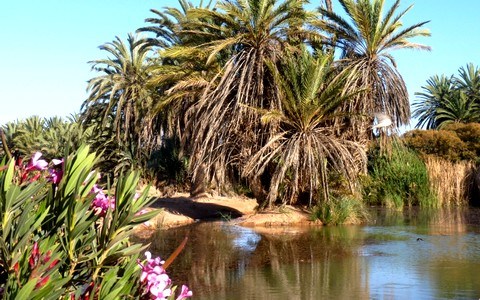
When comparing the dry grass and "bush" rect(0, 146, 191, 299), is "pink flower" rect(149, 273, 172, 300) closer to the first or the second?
"bush" rect(0, 146, 191, 299)

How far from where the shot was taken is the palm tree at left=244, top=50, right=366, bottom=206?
15320 millimetres

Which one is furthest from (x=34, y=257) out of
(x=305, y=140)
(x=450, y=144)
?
(x=450, y=144)

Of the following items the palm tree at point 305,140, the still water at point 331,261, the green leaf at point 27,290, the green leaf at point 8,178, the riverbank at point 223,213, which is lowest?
the still water at point 331,261

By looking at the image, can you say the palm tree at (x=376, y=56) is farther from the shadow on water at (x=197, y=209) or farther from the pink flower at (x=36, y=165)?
the pink flower at (x=36, y=165)

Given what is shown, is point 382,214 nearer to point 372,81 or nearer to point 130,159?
point 372,81

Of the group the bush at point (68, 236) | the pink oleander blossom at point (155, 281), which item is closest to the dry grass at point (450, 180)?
the pink oleander blossom at point (155, 281)

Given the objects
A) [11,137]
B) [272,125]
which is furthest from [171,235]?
[11,137]

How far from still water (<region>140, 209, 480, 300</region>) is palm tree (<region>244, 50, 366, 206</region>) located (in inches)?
53.0

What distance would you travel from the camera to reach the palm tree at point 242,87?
16.1 meters

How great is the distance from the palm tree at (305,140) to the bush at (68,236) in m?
12.1

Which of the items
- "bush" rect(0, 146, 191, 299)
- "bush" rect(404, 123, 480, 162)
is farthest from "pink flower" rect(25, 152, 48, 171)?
"bush" rect(404, 123, 480, 162)

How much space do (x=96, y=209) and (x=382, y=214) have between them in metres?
16.9

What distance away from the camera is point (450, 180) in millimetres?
22250

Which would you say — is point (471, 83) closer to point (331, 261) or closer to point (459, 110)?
point (459, 110)
